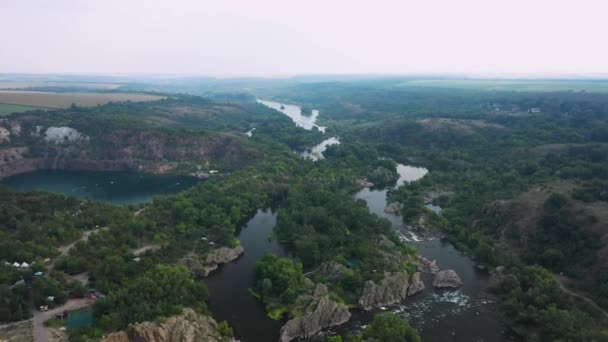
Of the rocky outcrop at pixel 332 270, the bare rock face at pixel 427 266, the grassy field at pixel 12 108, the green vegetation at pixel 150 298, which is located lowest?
the bare rock face at pixel 427 266

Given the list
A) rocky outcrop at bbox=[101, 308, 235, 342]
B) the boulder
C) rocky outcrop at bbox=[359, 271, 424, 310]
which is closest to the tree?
rocky outcrop at bbox=[359, 271, 424, 310]

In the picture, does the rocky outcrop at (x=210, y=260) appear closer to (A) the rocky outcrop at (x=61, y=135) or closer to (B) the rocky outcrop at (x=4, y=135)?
(A) the rocky outcrop at (x=61, y=135)

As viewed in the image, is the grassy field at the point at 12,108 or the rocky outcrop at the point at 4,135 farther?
the grassy field at the point at 12,108

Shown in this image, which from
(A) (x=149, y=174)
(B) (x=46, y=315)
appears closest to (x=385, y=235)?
(B) (x=46, y=315)

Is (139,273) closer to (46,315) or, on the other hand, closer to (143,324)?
(46,315)

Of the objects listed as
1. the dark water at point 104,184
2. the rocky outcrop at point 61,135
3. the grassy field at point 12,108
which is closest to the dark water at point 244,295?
the dark water at point 104,184

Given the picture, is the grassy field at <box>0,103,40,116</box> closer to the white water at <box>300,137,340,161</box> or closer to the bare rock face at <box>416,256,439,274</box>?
the white water at <box>300,137,340,161</box>
